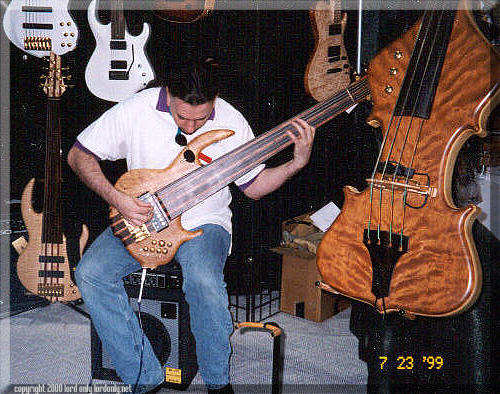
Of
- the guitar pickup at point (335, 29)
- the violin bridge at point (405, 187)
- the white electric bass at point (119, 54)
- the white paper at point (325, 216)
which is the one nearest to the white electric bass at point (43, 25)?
the white electric bass at point (119, 54)

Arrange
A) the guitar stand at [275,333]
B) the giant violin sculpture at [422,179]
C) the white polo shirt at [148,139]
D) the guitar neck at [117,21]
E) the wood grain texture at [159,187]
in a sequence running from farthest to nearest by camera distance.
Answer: the guitar neck at [117,21]
the white polo shirt at [148,139]
the wood grain texture at [159,187]
the guitar stand at [275,333]
the giant violin sculpture at [422,179]

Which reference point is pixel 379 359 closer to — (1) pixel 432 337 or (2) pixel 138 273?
(1) pixel 432 337

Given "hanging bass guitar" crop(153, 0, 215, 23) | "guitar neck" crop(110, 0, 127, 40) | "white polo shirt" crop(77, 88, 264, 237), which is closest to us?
"white polo shirt" crop(77, 88, 264, 237)

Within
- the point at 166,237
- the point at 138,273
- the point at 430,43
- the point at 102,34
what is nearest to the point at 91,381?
the point at 138,273

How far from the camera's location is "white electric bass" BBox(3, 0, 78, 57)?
2473 millimetres

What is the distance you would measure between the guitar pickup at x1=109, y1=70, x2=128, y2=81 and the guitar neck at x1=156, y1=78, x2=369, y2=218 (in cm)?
90

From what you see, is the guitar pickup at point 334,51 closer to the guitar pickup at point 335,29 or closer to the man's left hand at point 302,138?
the guitar pickup at point 335,29

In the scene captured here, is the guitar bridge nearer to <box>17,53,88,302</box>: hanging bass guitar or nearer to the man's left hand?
<box>17,53,88,302</box>: hanging bass guitar

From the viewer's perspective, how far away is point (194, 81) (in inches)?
75.0

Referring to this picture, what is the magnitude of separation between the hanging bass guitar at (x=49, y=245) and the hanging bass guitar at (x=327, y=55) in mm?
1282

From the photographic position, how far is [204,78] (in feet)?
6.31

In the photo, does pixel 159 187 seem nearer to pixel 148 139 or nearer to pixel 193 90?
pixel 148 139

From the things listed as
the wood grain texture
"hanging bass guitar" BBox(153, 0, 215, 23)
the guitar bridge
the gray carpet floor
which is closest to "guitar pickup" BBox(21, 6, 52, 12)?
"hanging bass guitar" BBox(153, 0, 215, 23)

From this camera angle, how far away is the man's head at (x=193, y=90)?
1910 mm
